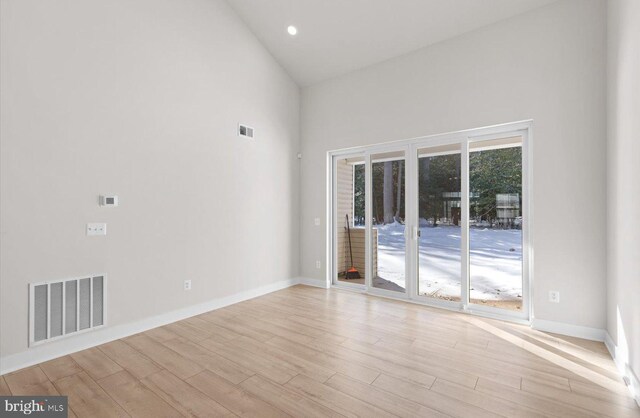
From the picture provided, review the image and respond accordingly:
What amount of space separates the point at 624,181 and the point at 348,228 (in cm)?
373

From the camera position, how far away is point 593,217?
10.7 ft

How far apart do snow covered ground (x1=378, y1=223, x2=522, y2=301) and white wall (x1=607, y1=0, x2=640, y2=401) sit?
934 mm

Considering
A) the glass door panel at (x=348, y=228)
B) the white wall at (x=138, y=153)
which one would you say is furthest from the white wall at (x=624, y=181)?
the white wall at (x=138, y=153)

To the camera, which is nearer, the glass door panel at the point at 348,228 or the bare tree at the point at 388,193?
the bare tree at the point at 388,193

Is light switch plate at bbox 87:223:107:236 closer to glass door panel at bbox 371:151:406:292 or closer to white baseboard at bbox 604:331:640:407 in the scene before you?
glass door panel at bbox 371:151:406:292

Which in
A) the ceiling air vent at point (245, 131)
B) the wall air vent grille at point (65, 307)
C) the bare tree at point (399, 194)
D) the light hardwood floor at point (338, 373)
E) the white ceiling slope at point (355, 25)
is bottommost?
the light hardwood floor at point (338, 373)

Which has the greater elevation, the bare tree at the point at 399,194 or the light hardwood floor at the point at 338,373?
the bare tree at the point at 399,194

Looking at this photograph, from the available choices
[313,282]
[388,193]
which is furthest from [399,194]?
→ [313,282]

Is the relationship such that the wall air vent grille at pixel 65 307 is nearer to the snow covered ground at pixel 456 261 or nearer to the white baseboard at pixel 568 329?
the snow covered ground at pixel 456 261

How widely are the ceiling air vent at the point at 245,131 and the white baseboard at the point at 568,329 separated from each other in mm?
4539

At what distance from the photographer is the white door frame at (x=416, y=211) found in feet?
12.4

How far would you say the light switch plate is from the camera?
10.5ft

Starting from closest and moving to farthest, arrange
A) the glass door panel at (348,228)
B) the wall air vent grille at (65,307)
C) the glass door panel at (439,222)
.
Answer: the wall air vent grille at (65,307) < the glass door panel at (439,222) < the glass door panel at (348,228)

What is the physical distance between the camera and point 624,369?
100 inches
